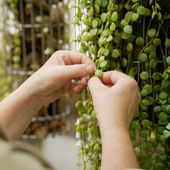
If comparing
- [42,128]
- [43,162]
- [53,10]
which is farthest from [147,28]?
[42,128]

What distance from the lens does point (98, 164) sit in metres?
0.91

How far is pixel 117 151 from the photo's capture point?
0.65 meters

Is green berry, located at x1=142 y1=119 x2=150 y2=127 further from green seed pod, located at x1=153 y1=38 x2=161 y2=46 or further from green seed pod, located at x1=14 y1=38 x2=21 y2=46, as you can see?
green seed pod, located at x1=14 y1=38 x2=21 y2=46

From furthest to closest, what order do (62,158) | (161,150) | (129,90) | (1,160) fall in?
(62,158) < (161,150) < (129,90) < (1,160)

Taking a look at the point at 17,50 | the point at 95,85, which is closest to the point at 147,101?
the point at 95,85

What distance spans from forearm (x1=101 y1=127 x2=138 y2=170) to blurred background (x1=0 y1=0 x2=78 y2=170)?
138cm

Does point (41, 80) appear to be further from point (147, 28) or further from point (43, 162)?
point (43, 162)

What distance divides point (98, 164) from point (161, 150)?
0.15 metres

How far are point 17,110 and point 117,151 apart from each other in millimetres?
318

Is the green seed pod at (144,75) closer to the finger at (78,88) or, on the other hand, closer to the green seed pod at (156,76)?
the green seed pod at (156,76)

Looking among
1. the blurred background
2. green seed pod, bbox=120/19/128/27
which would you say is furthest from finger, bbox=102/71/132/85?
the blurred background

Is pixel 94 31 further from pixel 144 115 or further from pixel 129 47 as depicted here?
pixel 144 115

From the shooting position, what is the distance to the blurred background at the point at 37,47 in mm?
2121

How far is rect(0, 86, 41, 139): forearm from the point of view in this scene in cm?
88
